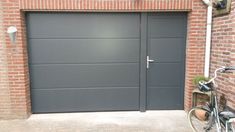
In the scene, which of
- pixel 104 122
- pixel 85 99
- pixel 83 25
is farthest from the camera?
pixel 85 99

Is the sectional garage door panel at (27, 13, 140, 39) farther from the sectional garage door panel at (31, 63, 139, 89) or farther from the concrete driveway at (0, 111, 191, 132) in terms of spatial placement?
the concrete driveway at (0, 111, 191, 132)

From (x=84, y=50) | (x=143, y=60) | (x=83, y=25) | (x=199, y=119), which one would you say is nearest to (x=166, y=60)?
(x=143, y=60)

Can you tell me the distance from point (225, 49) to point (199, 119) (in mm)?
1242

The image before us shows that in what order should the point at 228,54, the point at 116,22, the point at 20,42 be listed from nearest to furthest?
the point at 228,54
the point at 20,42
the point at 116,22

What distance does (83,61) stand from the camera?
4.54 metres

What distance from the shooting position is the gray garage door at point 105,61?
4430mm

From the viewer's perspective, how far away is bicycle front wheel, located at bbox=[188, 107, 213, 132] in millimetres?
3425

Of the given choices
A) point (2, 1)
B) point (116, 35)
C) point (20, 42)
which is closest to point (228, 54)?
point (116, 35)

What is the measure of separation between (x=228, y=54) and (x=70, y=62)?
284 centimetres

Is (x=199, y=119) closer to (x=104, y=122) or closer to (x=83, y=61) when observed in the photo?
(x=104, y=122)

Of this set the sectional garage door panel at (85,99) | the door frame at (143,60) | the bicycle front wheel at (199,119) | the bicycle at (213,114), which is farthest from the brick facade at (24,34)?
the bicycle at (213,114)

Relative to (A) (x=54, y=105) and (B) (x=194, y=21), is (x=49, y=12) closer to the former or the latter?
(A) (x=54, y=105)

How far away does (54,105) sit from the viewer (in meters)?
4.62

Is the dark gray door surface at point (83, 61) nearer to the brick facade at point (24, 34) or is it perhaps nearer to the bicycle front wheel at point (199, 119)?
the brick facade at point (24, 34)
